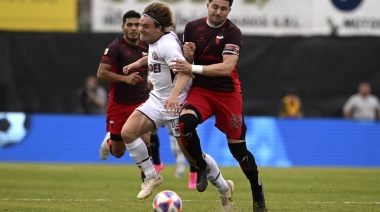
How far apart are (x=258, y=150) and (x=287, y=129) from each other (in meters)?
0.94

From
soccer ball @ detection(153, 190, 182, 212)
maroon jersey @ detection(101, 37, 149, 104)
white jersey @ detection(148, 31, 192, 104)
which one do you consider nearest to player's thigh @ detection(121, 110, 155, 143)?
white jersey @ detection(148, 31, 192, 104)

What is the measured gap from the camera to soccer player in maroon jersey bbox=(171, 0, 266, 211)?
380 inches

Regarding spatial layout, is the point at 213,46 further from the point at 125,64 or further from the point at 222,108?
the point at 125,64

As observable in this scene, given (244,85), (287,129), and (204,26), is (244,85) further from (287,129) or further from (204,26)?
(204,26)

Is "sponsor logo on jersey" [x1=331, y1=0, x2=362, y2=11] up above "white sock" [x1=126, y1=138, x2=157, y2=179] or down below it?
above

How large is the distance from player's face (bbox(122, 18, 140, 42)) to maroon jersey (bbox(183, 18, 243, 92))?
2.77 metres

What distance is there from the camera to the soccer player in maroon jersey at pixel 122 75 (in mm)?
12492

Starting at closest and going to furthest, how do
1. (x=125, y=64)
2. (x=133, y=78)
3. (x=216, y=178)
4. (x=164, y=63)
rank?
(x=216, y=178) < (x=164, y=63) < (x=133, y=78) < (x=125, y=64)

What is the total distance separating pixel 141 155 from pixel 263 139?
32.2ft

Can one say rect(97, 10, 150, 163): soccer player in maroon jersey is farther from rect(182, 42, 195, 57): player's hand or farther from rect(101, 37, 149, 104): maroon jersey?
rect(182, 42, 195, 57): player's hand

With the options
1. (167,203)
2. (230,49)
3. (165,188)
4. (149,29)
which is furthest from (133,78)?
(167,203)

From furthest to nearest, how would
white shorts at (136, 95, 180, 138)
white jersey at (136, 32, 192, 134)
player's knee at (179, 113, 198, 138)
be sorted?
1. white shorts at (136, 95, 180, 138)
2. white jersey at (136, 32, 192, 134)
3. player's knee at (179, 113, 198, 138)

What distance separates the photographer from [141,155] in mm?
10797

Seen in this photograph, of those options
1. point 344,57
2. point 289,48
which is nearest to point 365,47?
point 344,57
